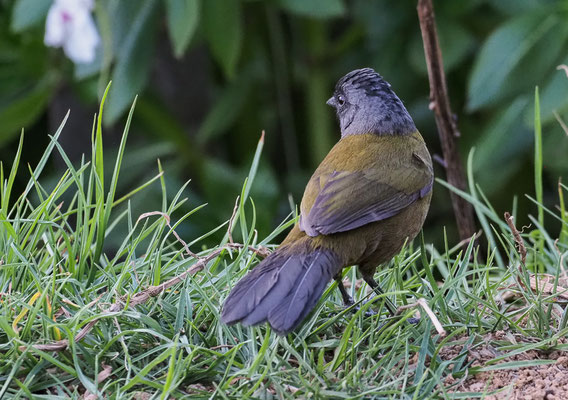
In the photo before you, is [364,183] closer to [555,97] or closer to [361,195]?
[361,195]

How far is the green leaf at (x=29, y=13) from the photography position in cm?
410

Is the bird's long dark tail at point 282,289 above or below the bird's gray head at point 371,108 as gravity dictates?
below

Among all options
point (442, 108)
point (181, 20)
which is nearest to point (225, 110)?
point (181, 20)

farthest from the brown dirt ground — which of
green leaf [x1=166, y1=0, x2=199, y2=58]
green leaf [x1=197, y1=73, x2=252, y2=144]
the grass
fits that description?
green leaf [x1=197, y1=73, x2=252, y2=144]

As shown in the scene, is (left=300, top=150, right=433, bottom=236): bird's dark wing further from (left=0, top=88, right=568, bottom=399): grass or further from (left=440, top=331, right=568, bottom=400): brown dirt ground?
(left=440, top=331, right=568, bottom=400): brown dirt ground

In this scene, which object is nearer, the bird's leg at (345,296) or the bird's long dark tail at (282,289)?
the bird's long dark tail at (282,289)

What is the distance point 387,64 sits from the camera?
4.84 metres

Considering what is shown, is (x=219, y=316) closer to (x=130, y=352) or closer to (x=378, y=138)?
(x=130, y=352)

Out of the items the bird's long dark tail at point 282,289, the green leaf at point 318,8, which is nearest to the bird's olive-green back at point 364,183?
the bird's long dark tail at point 282,289

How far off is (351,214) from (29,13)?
238cm

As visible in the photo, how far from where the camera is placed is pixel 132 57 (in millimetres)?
4172

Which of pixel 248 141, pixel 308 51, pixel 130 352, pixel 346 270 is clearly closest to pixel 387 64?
pixel 308 51

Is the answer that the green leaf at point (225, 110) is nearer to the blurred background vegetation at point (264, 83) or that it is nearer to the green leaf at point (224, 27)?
the blurred background vegetation at point (264, 83)

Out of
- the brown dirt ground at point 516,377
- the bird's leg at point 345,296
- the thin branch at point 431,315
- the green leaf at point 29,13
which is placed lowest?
the brown dirt ground at point 516,377
